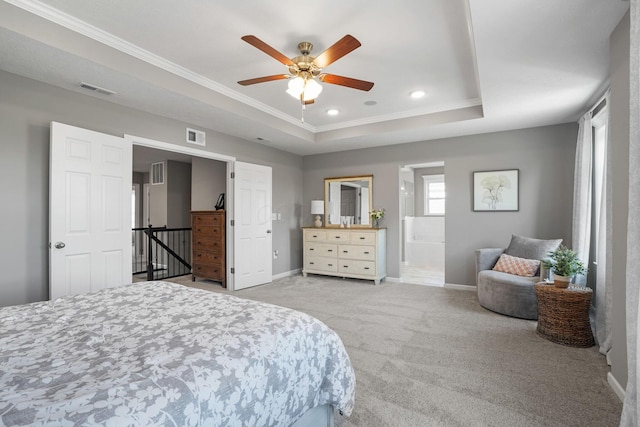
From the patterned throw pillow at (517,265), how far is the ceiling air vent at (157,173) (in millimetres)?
7236

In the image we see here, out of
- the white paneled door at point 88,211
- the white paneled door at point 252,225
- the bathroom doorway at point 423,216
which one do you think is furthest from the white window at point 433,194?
the white paneled door at point 88,211

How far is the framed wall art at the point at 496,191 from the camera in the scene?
15.0 ft

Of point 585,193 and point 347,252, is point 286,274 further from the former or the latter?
point 585,193

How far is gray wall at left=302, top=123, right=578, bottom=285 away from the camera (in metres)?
4.32

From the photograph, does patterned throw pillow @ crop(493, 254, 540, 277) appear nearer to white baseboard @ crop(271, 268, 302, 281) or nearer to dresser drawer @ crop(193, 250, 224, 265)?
white baseboard @ crop(271, 268, 302, 281)

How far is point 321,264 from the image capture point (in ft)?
18.8

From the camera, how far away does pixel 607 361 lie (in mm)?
2365

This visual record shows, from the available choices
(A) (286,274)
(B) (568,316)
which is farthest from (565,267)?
(A) (286,274)

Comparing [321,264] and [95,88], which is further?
[321,264]

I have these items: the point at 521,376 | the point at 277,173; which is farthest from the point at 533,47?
the point at 277,173

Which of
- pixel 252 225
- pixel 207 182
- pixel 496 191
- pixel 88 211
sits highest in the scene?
pixel 207 182

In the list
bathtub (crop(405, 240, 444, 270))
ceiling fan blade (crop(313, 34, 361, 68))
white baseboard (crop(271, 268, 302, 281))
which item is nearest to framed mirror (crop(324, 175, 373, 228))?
white baseboard (crop(271, 268, 302, 281))

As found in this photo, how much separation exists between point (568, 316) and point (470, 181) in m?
2.56

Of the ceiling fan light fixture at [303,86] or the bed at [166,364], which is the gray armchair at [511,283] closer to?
the bed at [166,364]
